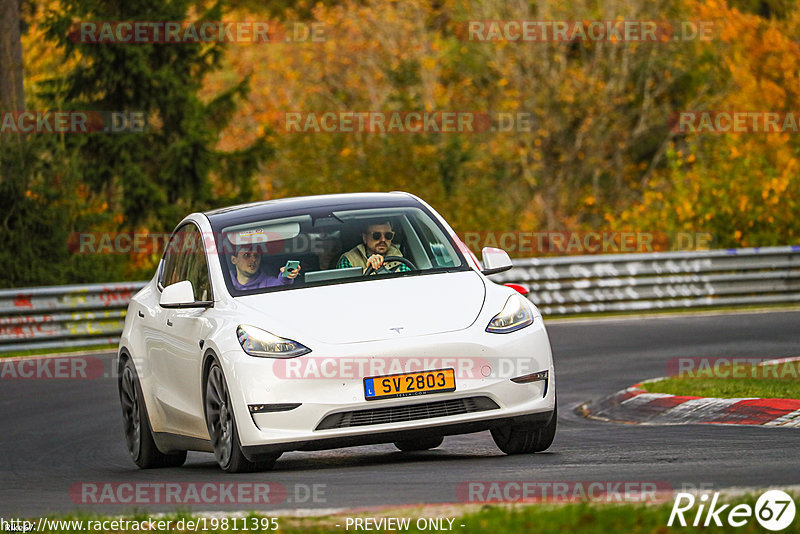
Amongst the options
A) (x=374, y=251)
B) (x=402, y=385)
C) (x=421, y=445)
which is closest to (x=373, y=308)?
(x=402, y=385)

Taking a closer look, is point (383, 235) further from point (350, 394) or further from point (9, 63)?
point (9, 63)

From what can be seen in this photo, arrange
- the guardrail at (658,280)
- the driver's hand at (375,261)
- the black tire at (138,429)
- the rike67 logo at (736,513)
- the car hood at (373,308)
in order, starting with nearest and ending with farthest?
the rike67 logo at (736,513) < the car hood at (373,308) < the driver's hand at (375,261) < the black tire at (138,429) < the guardrail at (658,280)

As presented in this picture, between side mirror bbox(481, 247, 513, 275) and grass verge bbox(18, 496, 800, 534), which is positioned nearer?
grass verge bbox(18, 496, 800, 534)

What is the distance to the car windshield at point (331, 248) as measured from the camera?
9.95 metres

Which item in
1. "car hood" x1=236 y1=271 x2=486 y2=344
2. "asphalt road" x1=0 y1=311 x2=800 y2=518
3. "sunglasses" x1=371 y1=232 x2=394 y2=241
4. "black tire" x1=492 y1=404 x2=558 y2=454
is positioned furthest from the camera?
"sunglasses" x1=371 y1=232 x2=394 y2=241

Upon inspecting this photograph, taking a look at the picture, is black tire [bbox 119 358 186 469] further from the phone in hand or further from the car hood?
the car hood

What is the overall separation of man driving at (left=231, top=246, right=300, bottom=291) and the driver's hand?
1.55 ft

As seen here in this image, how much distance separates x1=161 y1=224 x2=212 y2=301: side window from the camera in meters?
10.4

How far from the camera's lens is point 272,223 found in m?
10.3

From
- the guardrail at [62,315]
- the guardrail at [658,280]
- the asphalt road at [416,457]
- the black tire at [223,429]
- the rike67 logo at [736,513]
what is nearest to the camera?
the rike67 logo at [736,513]

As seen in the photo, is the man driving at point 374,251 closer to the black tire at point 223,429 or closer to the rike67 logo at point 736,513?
the black tire at point 223,429

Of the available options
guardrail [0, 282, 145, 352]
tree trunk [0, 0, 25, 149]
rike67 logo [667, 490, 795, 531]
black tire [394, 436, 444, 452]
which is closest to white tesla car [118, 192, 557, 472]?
black tire [394, 436, 444, 452]

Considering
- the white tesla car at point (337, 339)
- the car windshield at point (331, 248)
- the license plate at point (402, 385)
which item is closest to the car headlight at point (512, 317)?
the white tesla car at point (337, 339)

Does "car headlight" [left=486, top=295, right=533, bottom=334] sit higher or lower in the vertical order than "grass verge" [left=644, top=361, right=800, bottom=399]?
higher
